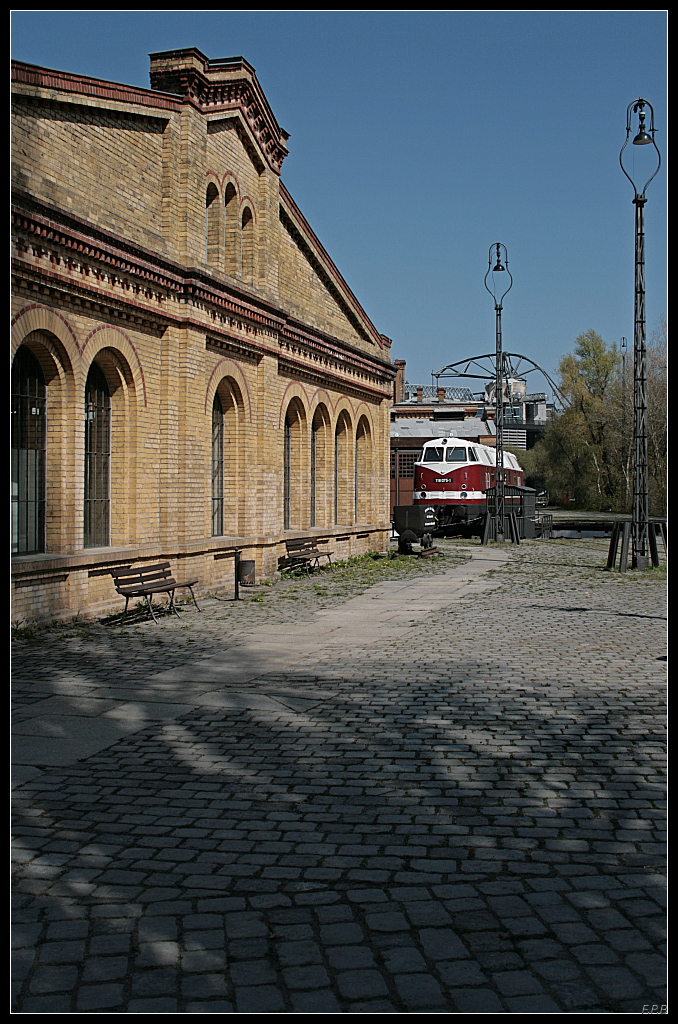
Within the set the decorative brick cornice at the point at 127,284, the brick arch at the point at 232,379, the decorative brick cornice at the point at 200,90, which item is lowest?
the brick arch at the point at 232,379

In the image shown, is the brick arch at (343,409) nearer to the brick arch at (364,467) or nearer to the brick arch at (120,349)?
the brick arch at (364,467)

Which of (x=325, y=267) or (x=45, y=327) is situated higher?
(x=325, y=267)

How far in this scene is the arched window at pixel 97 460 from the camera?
1360cm

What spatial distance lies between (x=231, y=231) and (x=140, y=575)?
7492 millimetres

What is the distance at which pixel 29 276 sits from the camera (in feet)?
37.4

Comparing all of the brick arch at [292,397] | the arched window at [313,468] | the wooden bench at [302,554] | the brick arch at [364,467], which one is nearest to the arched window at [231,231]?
the brick arch at [292,397]

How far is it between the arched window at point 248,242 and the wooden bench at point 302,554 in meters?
5.88

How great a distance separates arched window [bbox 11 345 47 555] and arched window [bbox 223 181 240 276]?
6.05 metres

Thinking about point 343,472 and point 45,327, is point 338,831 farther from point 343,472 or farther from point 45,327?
point 343,472

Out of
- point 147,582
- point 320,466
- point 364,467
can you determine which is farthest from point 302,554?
point 364,467

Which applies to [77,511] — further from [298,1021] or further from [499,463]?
[499,463]

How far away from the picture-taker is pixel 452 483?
35375 mm

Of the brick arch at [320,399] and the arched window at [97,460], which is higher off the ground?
the brick arch at [320,399]

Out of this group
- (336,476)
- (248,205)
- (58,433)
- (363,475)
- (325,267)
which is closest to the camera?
(58,433)
